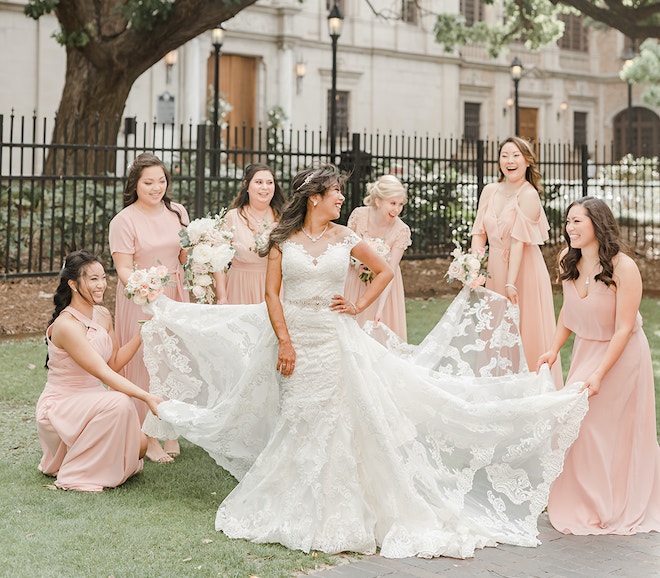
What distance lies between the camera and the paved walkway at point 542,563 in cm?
445

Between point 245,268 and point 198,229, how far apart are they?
80 cm

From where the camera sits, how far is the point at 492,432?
5.12m

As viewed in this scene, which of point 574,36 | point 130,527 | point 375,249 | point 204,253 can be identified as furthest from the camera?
point 574,36

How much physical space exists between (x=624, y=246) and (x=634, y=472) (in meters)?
1.26

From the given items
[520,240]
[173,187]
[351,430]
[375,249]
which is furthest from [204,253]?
[173,187]

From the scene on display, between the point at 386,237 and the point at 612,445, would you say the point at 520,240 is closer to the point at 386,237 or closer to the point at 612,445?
the point at 386,237

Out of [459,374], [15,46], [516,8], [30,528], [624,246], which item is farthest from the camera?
[15,46]

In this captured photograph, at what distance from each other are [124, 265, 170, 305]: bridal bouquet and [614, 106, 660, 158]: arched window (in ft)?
139

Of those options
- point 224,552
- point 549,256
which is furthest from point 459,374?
point 549,256

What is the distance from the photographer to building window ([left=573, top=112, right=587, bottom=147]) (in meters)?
45.6

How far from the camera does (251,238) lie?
704 centimetres

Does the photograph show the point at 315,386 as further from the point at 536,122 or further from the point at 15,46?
the point at 536,122

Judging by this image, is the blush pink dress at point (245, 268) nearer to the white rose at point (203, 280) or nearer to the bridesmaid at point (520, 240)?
the white rose at point (203, 280)

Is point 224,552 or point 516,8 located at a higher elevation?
point 516,8
